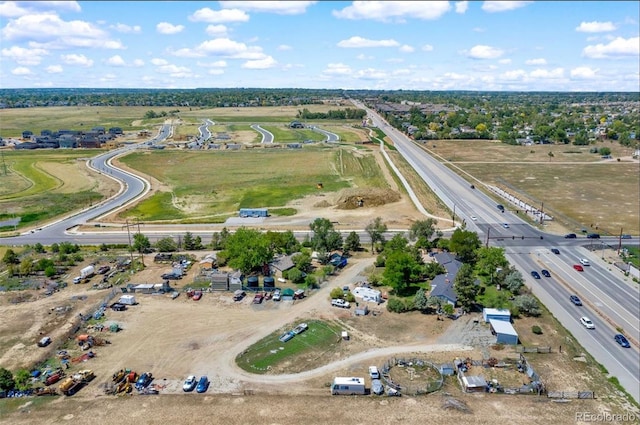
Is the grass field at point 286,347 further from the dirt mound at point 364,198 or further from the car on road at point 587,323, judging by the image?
the dirt mound at point 364,198

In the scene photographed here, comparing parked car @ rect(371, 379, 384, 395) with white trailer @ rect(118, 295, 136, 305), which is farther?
white trailer @ rect(118, 295, 136, 305)

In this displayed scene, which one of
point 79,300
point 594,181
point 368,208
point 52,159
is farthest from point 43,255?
point 594,181

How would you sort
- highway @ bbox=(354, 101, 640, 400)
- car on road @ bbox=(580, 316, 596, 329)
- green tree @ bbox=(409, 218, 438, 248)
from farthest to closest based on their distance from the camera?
1. green tree @ bbox=(409, 218, 438, 248)
2. car on road @ bbox=(580, 316, 596, 329)
3. highway @ bbox=(354, 101, 640, 400)

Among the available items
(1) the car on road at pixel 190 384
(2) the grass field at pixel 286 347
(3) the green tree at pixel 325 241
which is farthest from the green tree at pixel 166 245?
(1) the car on road at pixel 190 384

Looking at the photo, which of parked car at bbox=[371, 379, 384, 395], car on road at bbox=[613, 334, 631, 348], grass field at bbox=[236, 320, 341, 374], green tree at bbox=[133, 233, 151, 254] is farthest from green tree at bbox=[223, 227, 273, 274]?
car on road at bbox=[613, 334, 631, 348]

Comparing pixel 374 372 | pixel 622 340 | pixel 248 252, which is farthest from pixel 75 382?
pixel 622 340

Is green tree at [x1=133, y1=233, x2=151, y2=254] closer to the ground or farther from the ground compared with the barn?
farther from the ground

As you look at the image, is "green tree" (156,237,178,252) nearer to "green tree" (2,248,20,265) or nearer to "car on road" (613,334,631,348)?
"green tree" (2,248,20,265)
